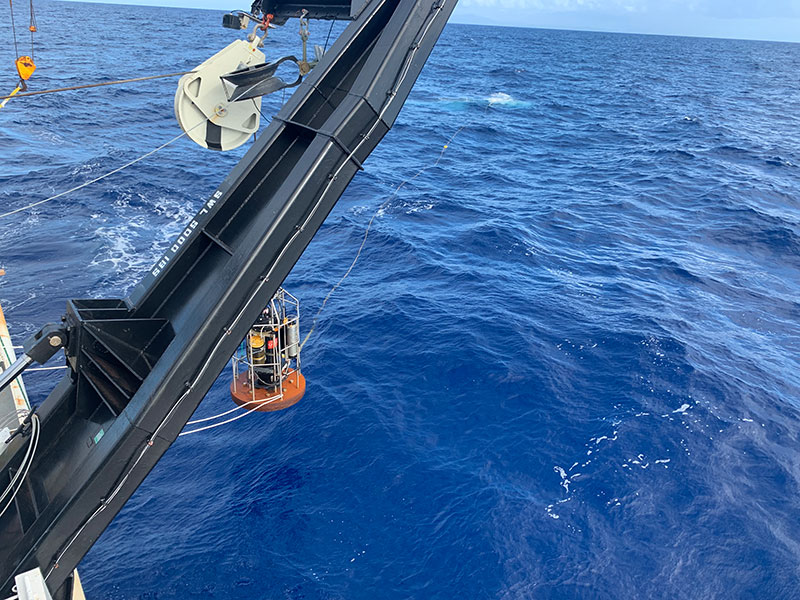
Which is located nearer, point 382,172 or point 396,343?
point 396,343

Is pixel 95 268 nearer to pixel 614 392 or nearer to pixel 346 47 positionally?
pixel 346 47

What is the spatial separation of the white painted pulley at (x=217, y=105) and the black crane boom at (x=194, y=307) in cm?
282

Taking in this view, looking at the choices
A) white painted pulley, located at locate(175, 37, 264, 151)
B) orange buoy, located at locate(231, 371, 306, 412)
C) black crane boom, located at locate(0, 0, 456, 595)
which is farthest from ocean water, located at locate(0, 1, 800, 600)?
white painted pulley, located at locate(175, 37, 264, 151)

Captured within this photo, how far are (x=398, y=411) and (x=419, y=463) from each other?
2218mm

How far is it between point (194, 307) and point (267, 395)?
3751 millimetres

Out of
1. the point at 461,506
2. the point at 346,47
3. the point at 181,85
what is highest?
the point at 346,47

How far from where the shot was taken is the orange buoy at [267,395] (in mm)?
12844

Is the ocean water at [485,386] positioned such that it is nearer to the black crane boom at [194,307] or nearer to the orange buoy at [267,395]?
the orange buoy at [267,395]

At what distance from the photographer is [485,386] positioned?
59.7 feet

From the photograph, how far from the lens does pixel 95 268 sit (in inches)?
967

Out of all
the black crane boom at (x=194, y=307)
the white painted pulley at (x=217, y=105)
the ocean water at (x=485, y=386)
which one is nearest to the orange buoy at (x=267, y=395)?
the ocean water at (x=485, y=386)

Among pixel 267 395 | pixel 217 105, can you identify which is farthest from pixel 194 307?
pixel 217 105

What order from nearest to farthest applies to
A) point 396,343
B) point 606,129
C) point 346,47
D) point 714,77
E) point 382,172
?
point 346,47, point 396,343, point 382,172, point 606,129, point 714,77

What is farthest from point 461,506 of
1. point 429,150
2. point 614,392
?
point 429,150
